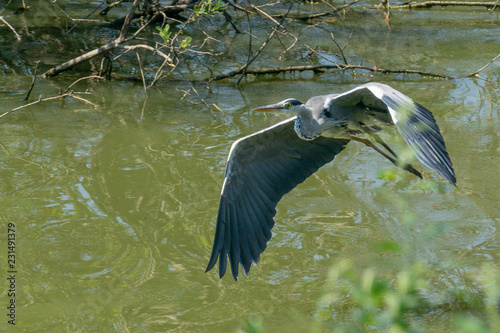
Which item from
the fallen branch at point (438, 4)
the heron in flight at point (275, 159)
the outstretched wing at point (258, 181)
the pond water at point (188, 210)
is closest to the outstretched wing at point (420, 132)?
the pond water at point (188, 210)

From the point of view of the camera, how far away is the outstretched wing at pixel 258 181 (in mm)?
3918

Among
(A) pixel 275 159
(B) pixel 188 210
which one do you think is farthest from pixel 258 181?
(B) pixel 188 210

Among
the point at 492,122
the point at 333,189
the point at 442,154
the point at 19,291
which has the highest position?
the point at 442,154

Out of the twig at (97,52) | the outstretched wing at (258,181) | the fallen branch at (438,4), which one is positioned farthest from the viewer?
the fallen branch at (438,4)

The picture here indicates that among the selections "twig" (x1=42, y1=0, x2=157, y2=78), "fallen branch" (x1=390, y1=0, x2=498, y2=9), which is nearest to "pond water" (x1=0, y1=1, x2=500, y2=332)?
"twig" (x1=42, y1=0, x2=157, y2=78)

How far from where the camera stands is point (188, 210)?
4672 mm

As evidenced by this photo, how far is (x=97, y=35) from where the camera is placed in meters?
8.55

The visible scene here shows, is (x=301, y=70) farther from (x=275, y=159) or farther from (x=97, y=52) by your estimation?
(x=275, y=159)

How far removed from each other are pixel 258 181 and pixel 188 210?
666 millimetres

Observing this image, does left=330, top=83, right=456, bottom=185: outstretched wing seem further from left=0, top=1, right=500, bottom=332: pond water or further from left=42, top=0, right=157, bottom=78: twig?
left=42, top=0, right=157, bottom=78: twig

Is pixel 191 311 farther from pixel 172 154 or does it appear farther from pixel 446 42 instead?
pixel 446 42

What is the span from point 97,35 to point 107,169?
3922 mm

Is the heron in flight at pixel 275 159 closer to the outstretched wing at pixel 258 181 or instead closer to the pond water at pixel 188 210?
the outstretched wing at pixel 258 181

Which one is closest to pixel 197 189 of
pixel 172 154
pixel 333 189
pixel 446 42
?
pixel 172 154
